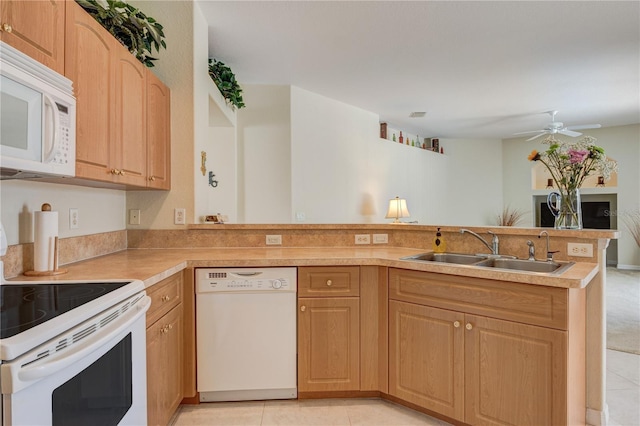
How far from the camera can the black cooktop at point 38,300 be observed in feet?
3.21

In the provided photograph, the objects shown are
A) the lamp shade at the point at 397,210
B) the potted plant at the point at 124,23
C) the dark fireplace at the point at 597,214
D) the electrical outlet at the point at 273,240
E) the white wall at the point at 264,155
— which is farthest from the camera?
the dark fireplace at the point at 597,214

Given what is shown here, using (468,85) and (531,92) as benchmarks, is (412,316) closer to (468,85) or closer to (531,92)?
(468,85)

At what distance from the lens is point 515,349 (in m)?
1.71

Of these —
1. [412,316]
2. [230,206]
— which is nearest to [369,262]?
[412,316]

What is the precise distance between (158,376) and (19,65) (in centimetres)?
138

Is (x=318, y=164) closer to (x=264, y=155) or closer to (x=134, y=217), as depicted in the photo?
(x=264, y=155)

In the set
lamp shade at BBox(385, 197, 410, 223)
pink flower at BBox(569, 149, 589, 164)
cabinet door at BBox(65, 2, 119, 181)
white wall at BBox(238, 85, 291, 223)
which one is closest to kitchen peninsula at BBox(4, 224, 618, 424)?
pink flower at BBox(569, 149, 589, 164)

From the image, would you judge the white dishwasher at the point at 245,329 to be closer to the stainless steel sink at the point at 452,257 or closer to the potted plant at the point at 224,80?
the stainless steel sink at the point at 452,257

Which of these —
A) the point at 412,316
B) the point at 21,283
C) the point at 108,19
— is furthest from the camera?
the point at 412,316

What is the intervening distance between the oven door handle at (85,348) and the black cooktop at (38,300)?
11 cm

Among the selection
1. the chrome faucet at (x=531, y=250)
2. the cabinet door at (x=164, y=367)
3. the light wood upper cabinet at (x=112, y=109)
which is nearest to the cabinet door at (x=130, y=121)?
the light wood upper cabinet at (x=112, y=109)

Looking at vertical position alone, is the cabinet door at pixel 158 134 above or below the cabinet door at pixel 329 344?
above

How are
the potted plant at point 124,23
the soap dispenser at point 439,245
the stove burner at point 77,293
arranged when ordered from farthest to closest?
the soap dispenser at point 439,245
the potted plant at point 124,23
the stove burner at point 77,293

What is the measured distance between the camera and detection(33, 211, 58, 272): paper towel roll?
1.61 m
